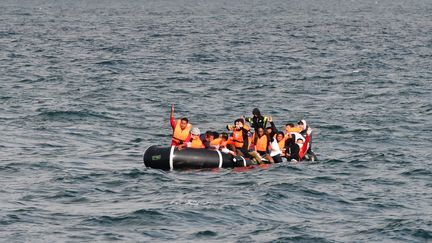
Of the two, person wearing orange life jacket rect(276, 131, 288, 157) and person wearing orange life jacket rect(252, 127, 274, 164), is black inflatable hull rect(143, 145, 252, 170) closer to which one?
person wearing orange life jacket rect(252, 127, 274, 164)

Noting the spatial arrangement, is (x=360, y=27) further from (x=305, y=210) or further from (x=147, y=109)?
(x=305, y=210)

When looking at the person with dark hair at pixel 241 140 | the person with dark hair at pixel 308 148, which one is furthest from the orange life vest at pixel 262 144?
the person with dark hair at pixel 308 148

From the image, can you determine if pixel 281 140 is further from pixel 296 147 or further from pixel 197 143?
pixel 197 143

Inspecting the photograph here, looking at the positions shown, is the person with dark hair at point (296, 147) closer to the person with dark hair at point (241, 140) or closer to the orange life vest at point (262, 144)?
the orange life vest at point (262, 144)

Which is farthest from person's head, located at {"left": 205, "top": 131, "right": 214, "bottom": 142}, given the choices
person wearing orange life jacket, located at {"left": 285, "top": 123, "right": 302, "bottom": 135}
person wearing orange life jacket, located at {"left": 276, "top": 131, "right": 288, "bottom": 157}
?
person wearing orange life jacket, located at {"left": 285, "top": 123, "right": 302, "bottom": 135}

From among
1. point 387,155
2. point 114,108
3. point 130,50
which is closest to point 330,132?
point 387,155

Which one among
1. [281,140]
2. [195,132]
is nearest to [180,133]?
[195,132]

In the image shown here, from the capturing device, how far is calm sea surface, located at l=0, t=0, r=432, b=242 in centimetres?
2605

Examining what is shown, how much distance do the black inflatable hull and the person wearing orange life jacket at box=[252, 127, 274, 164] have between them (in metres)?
1.79

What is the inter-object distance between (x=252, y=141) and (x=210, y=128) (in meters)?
8.15

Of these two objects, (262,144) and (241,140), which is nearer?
(241,140)

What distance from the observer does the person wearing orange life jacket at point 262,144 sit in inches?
1341

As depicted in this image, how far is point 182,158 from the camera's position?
3228 cm

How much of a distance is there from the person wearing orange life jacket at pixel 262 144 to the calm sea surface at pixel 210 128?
0.72 meters
